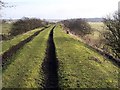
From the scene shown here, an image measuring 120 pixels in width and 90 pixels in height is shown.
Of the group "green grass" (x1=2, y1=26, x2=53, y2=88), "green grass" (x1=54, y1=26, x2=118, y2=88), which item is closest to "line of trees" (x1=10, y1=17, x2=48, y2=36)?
"green grass" (x1=2, y1=26, x2=53, y2=88)

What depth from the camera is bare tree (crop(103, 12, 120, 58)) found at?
40344mm

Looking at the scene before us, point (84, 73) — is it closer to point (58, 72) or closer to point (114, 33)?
point (58, 72)

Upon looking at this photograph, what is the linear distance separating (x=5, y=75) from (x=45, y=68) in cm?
437

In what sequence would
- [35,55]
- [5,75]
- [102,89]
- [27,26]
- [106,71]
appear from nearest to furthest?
[102,89]
[5,75]
[106,71]
[35,55]
[27,26]

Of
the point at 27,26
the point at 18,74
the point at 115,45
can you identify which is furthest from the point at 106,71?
the point at 27,26

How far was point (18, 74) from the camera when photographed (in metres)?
23.0

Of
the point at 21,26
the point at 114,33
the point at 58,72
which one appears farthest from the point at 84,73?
the point at 21,26

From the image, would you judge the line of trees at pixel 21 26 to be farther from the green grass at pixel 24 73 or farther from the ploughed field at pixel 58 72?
the ploughed field at pixel 58 72

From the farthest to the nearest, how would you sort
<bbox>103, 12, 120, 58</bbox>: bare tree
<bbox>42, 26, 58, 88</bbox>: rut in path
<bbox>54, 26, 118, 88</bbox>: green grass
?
1. <bbox>103, 12, 120, 58</bbox>: bare tree
2. <bbox>42, 26, 58, 88</bbox>: rut in path
3. <bbox>54, 26, 118, 88</bbox>: green grass

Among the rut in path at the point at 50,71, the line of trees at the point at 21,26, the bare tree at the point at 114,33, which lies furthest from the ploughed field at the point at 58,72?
the line of trees at the point at 21,26

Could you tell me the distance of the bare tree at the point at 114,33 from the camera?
132 feet

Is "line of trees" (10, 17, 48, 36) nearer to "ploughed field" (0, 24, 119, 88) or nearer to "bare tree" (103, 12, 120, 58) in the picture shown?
"bare tree" (103, 12, 120, 58)

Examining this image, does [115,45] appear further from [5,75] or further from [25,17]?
[25,17]

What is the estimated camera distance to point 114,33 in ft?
134
